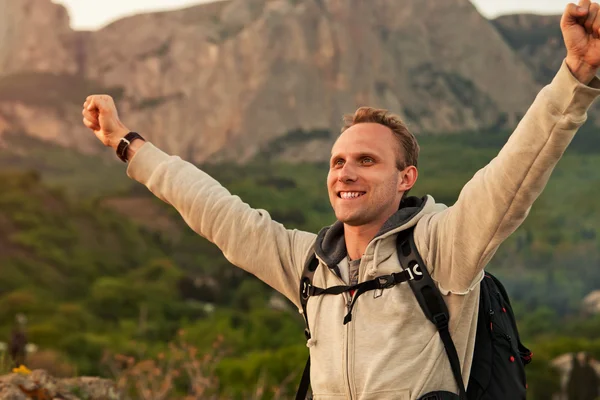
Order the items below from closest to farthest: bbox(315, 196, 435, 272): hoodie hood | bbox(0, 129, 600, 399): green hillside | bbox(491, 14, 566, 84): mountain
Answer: bbox(315, 196, 435, 272): hoodie hood < bbox(0, 129, 600, 399): green hillside < bbox(491, 14, 566, 84): mountain

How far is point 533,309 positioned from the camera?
98.4m

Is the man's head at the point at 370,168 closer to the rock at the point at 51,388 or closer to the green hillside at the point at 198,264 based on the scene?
the rock at the point at 51,388

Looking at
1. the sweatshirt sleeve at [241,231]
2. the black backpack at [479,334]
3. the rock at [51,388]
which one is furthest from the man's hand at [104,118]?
the rock at [51,388]

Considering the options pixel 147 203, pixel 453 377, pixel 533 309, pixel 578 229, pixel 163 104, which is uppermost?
pixel 163 104

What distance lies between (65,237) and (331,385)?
282 feet

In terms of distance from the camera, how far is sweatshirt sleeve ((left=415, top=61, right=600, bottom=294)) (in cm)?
258

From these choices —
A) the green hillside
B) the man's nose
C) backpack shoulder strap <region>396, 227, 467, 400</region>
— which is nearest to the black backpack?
backpack shoulder strap <region>396, 227, 467, 400</region>

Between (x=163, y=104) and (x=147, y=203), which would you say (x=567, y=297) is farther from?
(x=163, y=104)

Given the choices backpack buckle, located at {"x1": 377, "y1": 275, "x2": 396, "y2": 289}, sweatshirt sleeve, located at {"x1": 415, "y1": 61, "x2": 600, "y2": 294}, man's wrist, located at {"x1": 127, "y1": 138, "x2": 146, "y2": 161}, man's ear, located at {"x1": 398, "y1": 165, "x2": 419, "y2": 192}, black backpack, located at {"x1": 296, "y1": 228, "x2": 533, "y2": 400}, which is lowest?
black backpack, located at {"x1": 296, "y1": 228, "x2": 533, "y2": 400}

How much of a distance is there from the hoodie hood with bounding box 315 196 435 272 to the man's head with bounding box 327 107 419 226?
0.25ft

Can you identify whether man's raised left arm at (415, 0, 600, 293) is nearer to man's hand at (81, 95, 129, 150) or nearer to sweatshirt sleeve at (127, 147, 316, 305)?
A: sweatshirt sleeve at (127, 147, 316, 305)

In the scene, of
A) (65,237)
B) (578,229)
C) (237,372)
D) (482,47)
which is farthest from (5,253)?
(482,47)

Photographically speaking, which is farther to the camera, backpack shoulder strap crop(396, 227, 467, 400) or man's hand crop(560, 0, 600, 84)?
backpack shoulder strap crop(396, 227, 467, 400)

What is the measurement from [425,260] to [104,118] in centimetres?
154
